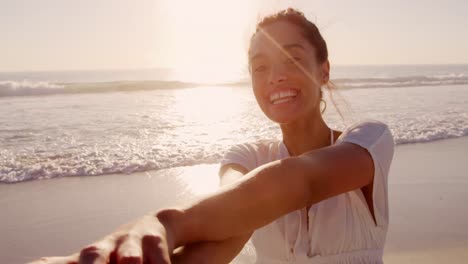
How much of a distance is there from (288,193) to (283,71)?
36.9 inches

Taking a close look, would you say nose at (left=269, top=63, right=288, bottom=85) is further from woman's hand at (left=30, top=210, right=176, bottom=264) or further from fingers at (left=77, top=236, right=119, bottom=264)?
fingers at (left=77, top=236, right=119, bottom=264)

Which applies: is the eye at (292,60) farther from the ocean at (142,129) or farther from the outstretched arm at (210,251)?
the outstretched arm at (210,251)

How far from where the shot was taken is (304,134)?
271cm

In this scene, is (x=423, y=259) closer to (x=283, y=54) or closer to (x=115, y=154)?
(x=283, y=54)

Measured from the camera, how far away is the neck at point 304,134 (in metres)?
2.69

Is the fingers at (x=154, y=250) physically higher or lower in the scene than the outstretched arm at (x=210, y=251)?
higher

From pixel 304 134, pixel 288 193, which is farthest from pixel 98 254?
pixel 304 134

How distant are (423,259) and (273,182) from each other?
351 cm

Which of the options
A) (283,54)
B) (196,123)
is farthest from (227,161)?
(196,123)

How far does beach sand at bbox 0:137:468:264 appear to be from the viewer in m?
4.86

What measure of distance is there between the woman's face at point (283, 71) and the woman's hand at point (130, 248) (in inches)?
53.5

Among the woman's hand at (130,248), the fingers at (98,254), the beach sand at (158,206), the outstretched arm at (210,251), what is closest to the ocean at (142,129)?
the beach sand at (158,206)

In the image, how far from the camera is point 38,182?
712 centimetres

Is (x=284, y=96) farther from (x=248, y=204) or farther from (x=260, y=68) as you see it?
(x=248, y=204)
